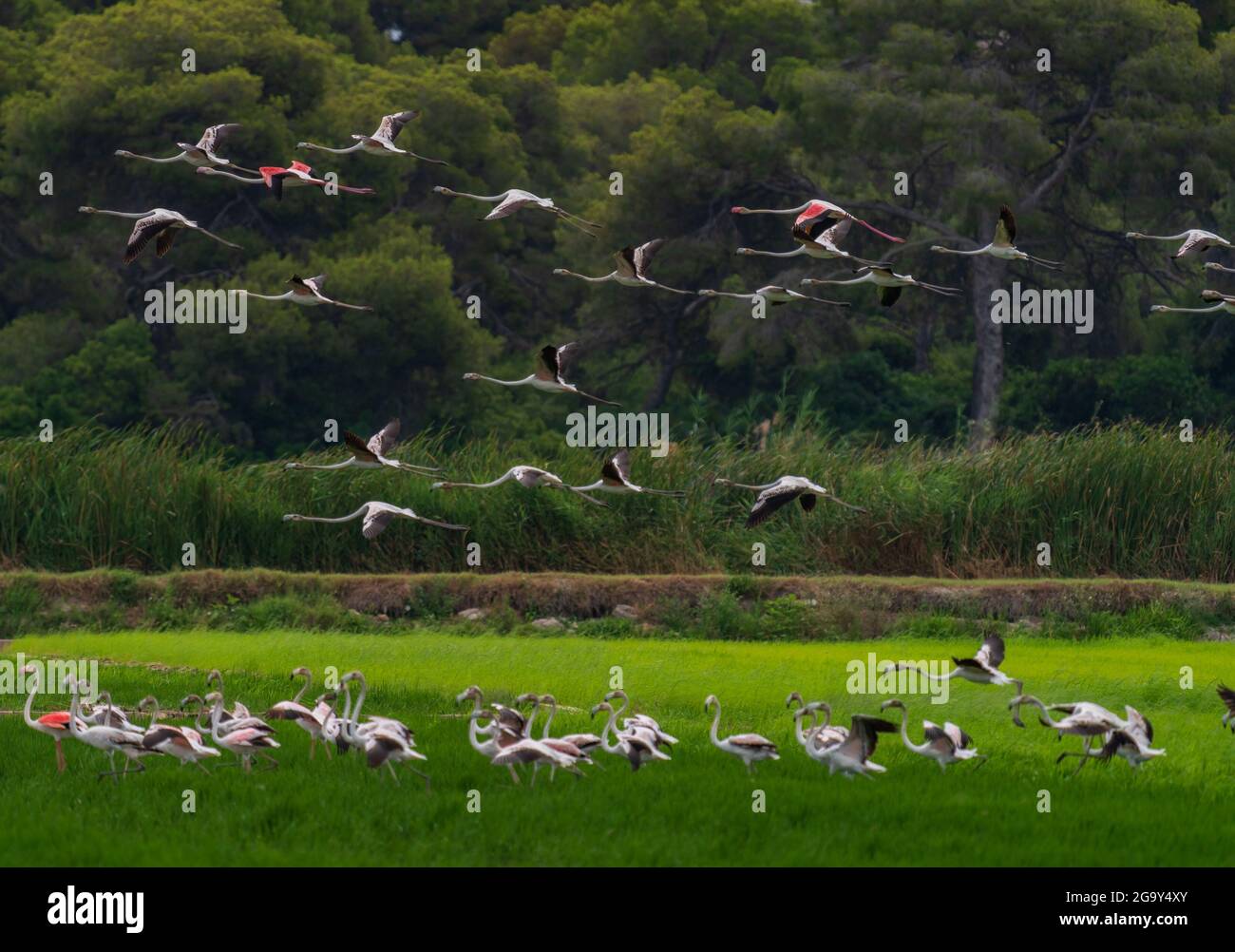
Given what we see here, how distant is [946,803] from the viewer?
10500mm

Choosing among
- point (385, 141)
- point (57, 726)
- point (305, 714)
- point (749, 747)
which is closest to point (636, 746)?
point (749, 747)

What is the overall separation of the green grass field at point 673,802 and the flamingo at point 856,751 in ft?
0.42

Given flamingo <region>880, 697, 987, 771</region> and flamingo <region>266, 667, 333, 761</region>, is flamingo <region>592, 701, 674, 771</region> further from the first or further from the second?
flamingo <region>266, 667, 333, 761</region>

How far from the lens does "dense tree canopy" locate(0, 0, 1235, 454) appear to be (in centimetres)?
3709

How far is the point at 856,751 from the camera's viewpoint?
10750 mm

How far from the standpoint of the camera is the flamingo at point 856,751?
10569 mm

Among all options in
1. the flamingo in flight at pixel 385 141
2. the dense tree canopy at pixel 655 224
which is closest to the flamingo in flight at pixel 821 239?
the flamingo in flight at pixel 385 141

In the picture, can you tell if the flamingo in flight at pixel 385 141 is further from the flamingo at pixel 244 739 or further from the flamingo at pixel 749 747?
the flamingo at pixel 749 747

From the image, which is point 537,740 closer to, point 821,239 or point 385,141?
point 821,239

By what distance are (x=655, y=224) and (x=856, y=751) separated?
29823 mm

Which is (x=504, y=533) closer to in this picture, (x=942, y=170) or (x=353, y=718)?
(x=353, y=718)

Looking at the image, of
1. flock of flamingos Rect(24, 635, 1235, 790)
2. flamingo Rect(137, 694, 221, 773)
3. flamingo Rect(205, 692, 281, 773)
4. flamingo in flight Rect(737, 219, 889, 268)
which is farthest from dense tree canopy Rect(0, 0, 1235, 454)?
flamingo Rect(137, 694, 221, 773)

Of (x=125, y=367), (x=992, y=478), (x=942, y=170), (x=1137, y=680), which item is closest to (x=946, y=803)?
(x=1137, y=680)

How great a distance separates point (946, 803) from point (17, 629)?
14173mm
